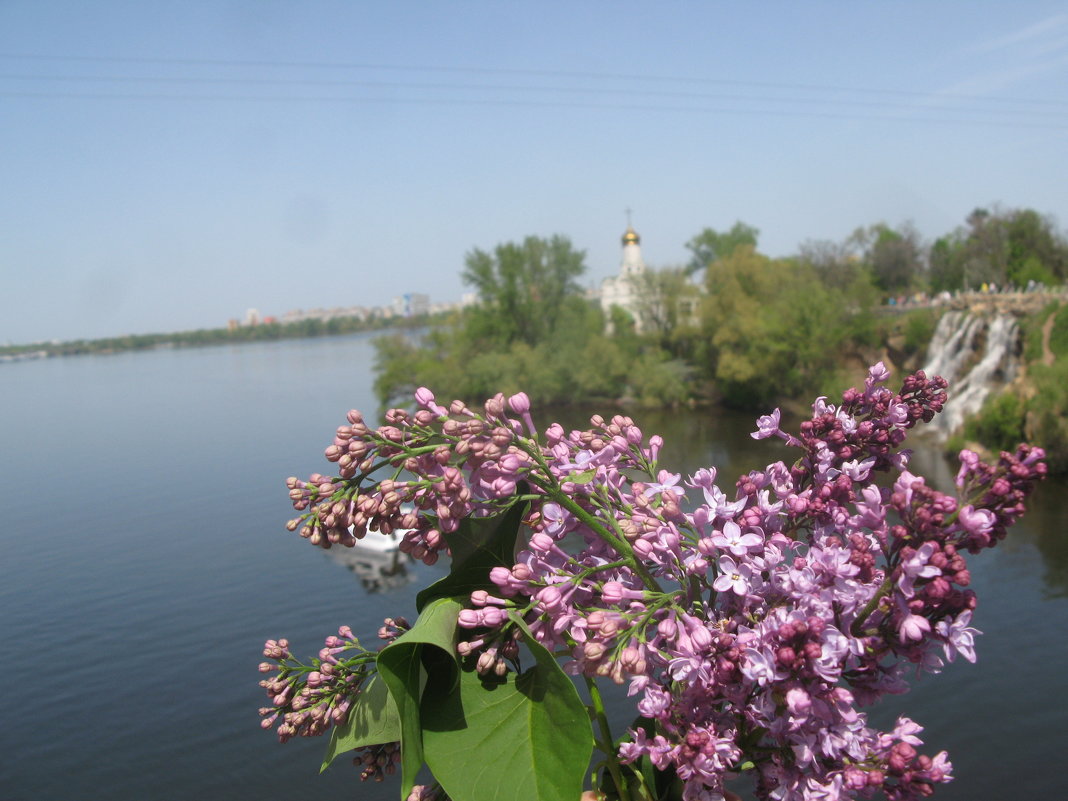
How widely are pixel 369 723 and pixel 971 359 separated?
28241 mm

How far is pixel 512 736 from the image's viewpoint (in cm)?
129

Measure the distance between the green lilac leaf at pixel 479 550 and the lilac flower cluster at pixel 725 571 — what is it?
0.09ft

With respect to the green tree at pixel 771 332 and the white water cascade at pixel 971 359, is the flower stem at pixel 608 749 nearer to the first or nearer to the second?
the white water cascade at pixel 971 359

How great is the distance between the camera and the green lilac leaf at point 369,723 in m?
1.30

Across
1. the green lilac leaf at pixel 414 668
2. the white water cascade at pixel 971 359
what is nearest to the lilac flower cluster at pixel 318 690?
the green lilac leaf at pixel 414 668

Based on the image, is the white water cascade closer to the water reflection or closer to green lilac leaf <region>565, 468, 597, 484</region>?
the water reflection

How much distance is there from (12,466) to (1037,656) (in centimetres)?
2933

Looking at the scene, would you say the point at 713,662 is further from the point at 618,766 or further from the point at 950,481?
the point at 950,481

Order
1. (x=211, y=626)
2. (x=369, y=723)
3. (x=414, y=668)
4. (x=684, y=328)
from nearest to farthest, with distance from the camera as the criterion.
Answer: (x=414, y=668)
(x=369, y=723)
(x=211, y=626)
(x=684, y=328)

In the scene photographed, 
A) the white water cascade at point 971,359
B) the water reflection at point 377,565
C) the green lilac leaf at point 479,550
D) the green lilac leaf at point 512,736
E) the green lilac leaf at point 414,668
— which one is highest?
the green lilac leaf at point 479,550

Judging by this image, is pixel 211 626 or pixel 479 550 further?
pixel 211 626

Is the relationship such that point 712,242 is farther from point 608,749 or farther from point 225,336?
point 225,336

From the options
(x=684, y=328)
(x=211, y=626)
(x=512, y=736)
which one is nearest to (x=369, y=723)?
(x=512, y=736)

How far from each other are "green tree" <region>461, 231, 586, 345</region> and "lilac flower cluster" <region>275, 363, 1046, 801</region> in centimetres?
3723
